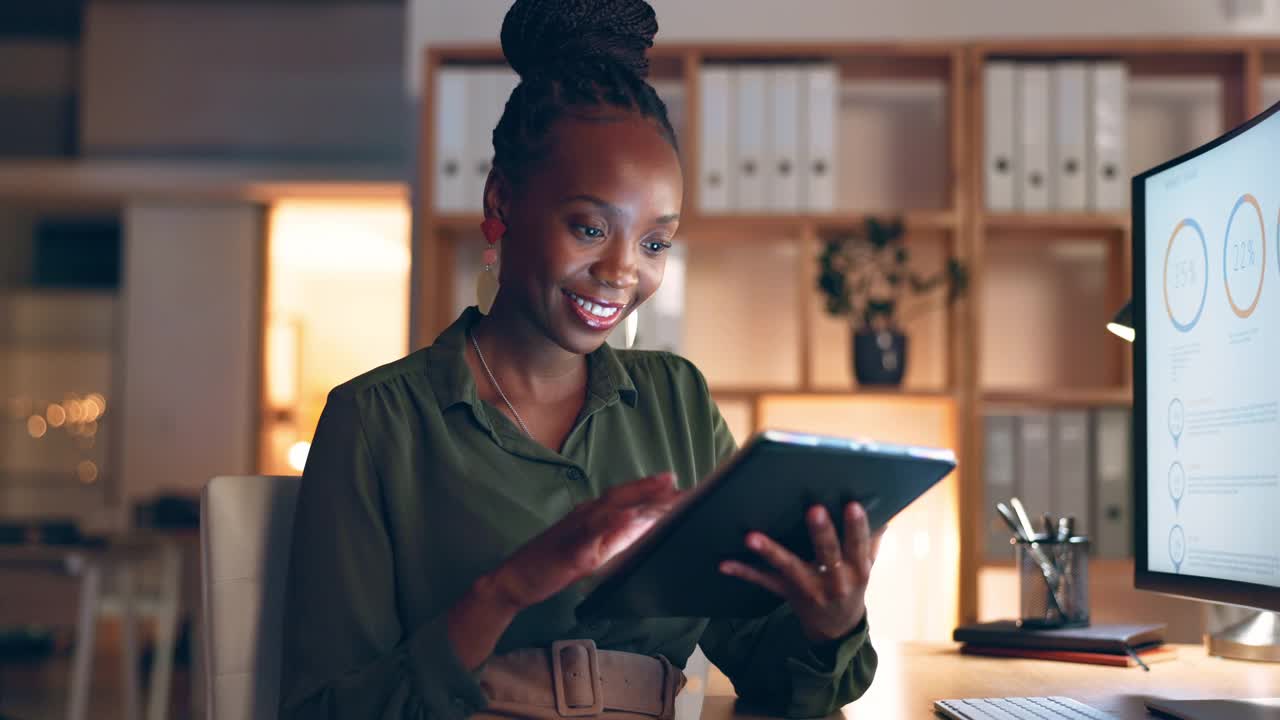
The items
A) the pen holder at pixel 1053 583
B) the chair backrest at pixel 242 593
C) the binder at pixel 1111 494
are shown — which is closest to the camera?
the chair backrest at pixel 242 593

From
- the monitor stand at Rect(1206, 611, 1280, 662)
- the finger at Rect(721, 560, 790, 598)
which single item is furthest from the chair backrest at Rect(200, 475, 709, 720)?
the monitor stand at Rect(1206, 611, 1280, 662)

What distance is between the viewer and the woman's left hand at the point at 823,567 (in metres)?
0.93

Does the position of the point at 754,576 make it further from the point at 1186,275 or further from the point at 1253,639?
the point at 1253,639

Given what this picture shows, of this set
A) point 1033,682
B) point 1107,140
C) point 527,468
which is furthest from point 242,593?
point 1107,140

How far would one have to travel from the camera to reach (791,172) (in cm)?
326

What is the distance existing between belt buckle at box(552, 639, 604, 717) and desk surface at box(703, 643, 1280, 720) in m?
0.10

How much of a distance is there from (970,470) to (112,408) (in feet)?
17.4

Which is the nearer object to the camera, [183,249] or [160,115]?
[160,115]

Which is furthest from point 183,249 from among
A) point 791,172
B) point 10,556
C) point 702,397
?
point 702,397

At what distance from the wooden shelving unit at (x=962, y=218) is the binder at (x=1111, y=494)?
11cm

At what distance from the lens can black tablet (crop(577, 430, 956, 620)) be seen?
85 centimetres

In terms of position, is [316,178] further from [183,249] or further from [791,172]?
[791,172]

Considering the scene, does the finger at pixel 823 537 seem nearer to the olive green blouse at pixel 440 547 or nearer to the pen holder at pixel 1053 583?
the olive green blouse at pixel 440 547

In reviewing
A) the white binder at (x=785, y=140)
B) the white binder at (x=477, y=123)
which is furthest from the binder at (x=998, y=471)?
the white binder at (x=477, y=123)
